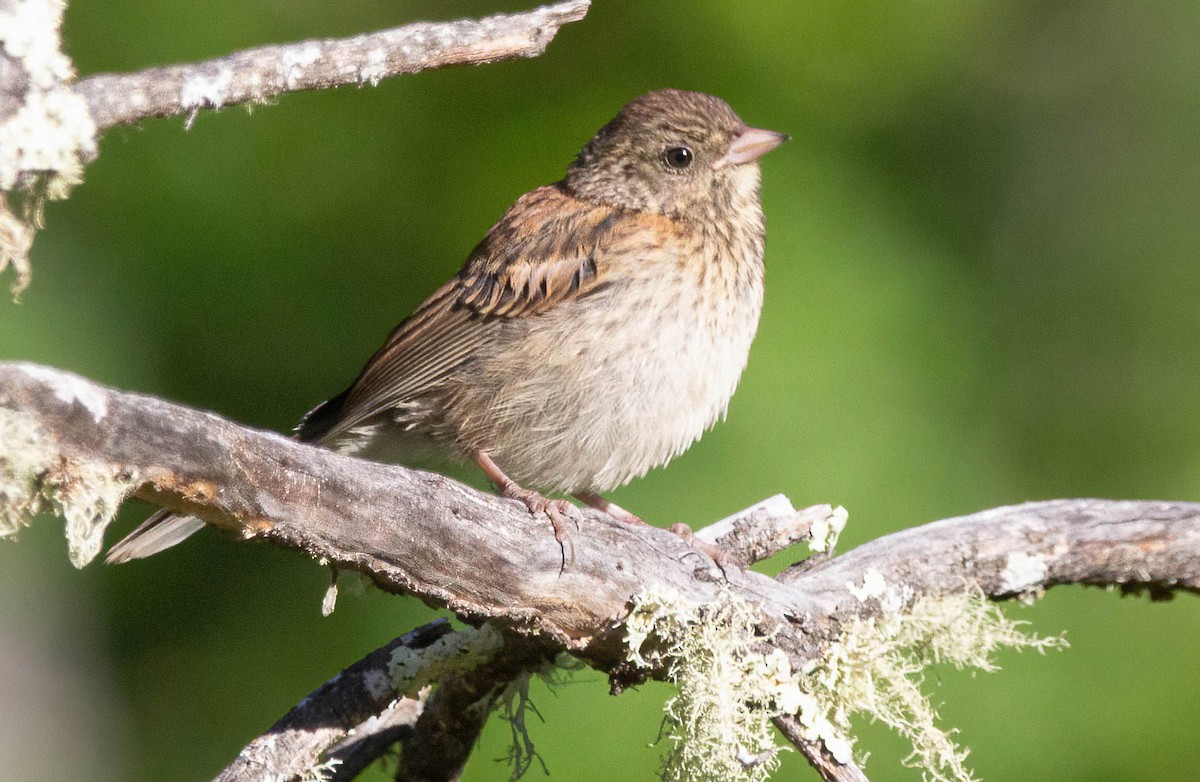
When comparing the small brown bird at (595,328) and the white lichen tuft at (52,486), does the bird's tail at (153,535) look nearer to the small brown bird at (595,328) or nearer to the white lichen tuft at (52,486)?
the small brown bird at (595,328)

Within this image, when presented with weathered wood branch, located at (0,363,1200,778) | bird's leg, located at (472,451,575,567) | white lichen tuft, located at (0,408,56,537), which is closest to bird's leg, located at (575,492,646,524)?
bird's leg, located at (472,451,575,567)

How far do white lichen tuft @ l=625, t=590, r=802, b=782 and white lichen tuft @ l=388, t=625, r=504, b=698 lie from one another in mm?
392

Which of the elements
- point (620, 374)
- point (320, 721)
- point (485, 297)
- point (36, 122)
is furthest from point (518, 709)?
point (36, 122)

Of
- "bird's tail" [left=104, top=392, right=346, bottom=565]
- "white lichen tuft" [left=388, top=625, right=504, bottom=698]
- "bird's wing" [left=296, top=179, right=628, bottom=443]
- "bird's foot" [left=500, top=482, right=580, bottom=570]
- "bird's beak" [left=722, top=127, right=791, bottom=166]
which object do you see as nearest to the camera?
"bird's foot" [left=500, top=482, right=580, bottom=570]

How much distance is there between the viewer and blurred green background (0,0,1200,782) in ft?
14.0

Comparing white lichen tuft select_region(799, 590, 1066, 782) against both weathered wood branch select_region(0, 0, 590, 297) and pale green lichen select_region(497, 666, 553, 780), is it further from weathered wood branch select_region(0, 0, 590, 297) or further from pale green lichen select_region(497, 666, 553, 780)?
weathered wood branch select_region(0, 0, 590, 297)

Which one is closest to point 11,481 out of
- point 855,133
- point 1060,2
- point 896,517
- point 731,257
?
point 731,257

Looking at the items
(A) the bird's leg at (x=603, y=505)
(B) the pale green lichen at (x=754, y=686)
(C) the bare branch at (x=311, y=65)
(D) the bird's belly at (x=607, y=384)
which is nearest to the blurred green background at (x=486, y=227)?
(A) the bird's leg at (x=603, y=505)

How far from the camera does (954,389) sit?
4375 millimetres

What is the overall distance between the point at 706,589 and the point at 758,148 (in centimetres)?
143

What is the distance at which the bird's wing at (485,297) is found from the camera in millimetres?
3654

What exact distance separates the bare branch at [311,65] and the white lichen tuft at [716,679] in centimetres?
124

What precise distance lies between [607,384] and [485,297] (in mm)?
515

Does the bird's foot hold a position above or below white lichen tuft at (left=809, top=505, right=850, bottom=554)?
below
